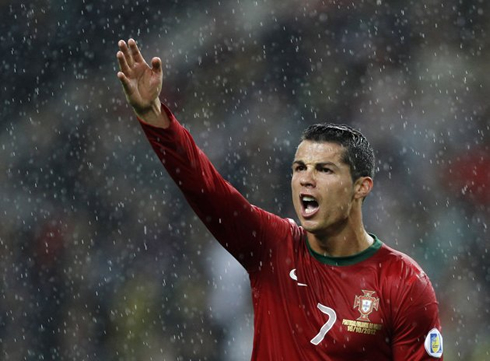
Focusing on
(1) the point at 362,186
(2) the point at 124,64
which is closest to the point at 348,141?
(1) the point at 362,186

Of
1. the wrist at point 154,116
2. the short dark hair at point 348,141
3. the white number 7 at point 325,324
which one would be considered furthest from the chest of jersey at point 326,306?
the wrist at point 154,116

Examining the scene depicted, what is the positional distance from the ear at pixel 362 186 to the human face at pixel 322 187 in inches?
2.4

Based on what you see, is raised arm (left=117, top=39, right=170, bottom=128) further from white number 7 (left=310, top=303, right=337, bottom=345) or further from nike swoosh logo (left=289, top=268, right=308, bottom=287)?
white number 7 (left=310, top=303, right=337, bottom=345)

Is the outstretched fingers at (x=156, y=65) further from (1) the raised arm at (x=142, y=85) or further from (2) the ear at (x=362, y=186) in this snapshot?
(2) the ear at (x=362, y=186)

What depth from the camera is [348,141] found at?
345cm

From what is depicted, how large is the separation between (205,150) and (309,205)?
4.00 metres

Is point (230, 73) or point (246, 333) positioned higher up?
point (230, 73)

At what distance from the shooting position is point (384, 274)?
3309mm

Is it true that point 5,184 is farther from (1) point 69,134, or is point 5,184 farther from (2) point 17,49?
(2) point 17,49

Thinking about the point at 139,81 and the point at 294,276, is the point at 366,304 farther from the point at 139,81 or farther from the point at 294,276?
the point at 139,81

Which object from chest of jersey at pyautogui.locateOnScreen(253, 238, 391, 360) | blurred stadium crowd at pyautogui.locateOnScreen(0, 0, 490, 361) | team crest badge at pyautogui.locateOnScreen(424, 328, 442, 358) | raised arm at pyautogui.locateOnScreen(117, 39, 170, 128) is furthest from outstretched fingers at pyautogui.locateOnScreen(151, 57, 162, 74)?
blurred stadium crowd at pyautogui.locateOnScreen(0, 0, 490, 361)

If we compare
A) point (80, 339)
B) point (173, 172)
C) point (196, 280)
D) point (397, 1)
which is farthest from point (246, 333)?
point (173, 172)

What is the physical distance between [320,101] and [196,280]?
73.5 inches

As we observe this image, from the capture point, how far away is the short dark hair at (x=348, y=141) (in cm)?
342
